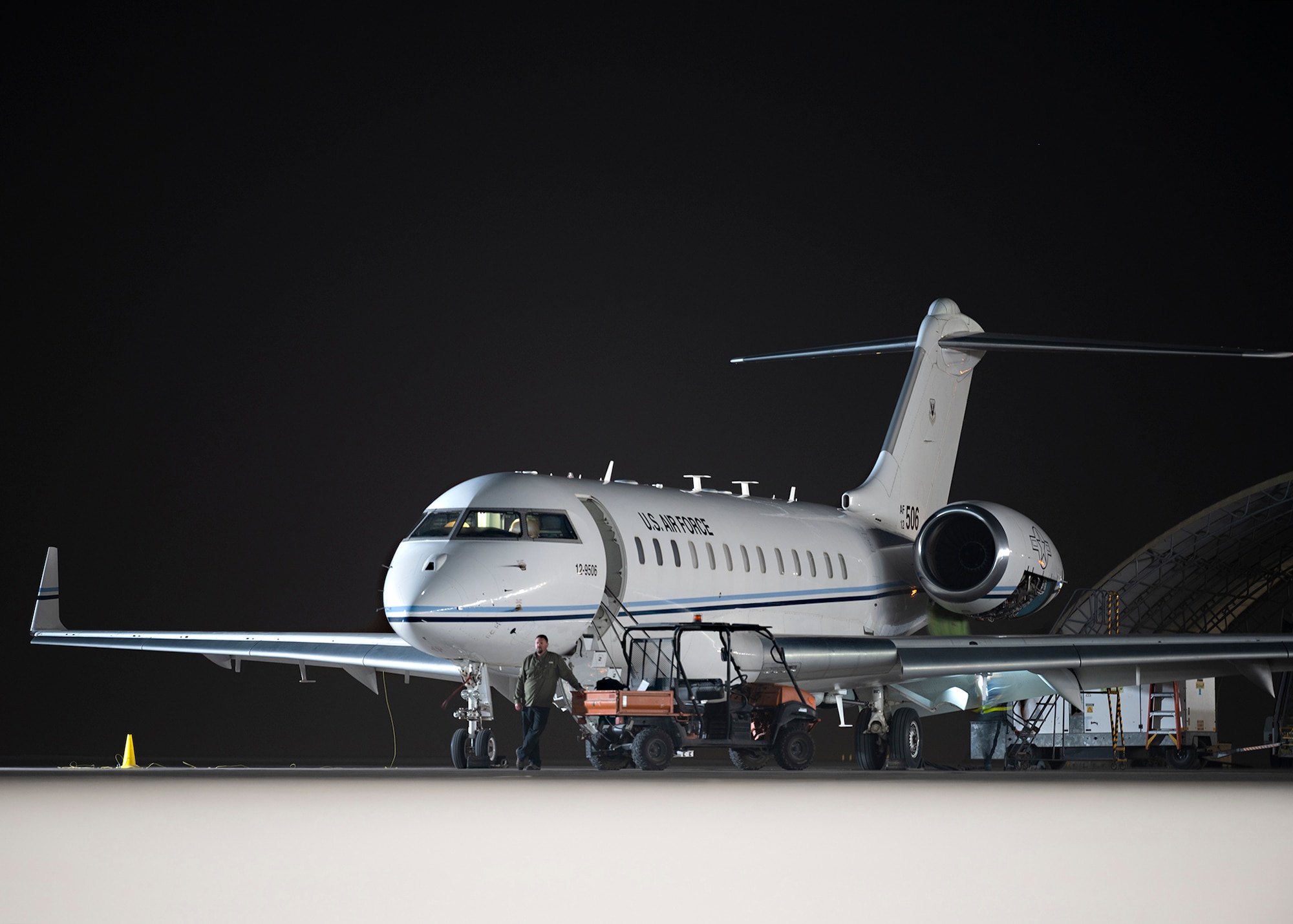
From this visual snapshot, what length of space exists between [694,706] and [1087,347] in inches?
417

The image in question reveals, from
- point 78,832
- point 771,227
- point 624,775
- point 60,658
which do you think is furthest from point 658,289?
point 78,832

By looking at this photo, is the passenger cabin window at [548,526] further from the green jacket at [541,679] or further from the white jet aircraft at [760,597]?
the green jacket at [541,679]

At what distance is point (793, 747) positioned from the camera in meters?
15.1

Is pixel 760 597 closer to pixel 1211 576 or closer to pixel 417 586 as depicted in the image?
pixel 417 586

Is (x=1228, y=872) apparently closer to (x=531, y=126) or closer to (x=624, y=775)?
(x=624, y=775)

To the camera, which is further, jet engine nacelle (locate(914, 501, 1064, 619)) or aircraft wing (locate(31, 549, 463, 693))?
jet engine nacelle (locate(914, 501, 1064, 619))

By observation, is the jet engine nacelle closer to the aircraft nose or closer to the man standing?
the man standing

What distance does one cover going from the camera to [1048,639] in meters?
19.2

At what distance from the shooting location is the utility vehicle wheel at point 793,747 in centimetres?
1506

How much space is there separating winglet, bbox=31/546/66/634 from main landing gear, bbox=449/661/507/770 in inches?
388

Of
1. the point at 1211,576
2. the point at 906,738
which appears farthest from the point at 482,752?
the point at 1211,576

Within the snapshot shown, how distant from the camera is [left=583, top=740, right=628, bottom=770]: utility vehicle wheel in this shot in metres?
14.5

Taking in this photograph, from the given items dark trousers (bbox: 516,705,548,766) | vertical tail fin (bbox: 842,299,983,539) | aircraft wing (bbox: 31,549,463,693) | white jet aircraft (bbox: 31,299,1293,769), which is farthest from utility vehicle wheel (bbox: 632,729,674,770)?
vertical tail fin (bbox: 842,299,983,539)

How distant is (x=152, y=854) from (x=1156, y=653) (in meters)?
14.1
